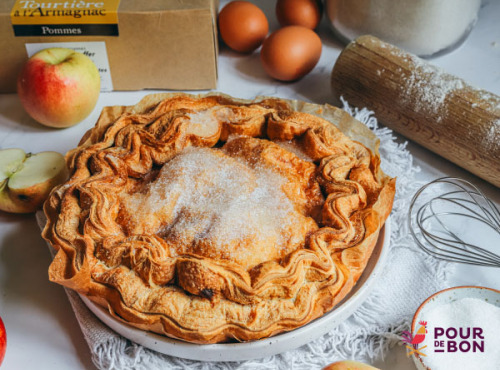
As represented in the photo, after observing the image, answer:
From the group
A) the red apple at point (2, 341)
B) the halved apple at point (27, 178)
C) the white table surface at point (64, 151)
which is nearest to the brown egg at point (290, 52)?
the white table surface at point (64, 151)

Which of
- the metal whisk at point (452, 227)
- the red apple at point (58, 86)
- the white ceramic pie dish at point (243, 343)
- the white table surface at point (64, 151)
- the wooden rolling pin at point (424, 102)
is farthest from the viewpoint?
the red apple at point (58, 86)

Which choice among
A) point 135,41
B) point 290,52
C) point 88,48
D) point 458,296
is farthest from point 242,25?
point 458,296

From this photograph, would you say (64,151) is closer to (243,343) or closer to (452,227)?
(243,343)

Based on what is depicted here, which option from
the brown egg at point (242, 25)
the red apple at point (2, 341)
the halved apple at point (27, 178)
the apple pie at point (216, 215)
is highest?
the brown egg at point (242, 25)

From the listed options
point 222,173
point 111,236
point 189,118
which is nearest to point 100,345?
point 111,236

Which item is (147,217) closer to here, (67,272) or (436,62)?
(67,272)

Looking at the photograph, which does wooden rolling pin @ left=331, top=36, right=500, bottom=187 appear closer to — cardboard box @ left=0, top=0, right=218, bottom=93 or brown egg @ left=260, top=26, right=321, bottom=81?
brown egg @ left=260, top=26, right=321, bottom=81

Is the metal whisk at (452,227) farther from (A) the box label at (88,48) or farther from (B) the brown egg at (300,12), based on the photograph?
(A) the box label at (88,48)

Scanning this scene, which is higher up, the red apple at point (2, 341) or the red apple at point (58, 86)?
the red apple at point (58, 86)
